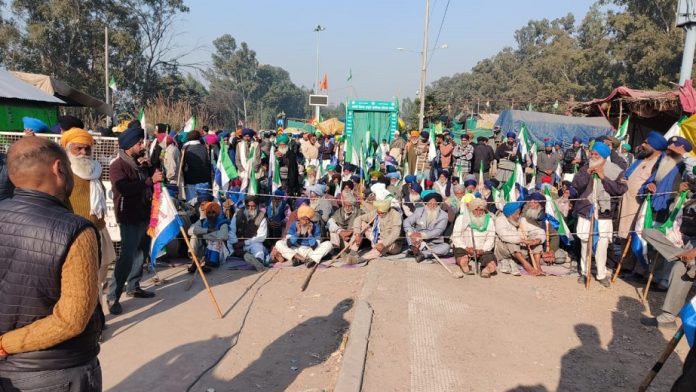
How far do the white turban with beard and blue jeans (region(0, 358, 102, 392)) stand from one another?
2.97 m

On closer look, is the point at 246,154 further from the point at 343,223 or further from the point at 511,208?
the point at 511,208

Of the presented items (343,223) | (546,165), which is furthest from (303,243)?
(546,165)

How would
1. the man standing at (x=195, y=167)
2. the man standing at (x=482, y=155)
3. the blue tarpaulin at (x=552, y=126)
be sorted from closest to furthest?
1. the man standing at (x=195, y=167)
2. the man standing at (x=482, y=155)
3. the blue tarpaulin at (x=552, y=126)

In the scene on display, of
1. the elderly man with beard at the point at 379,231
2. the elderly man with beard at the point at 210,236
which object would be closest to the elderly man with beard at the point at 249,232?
the elderly man with beard at the point at 210,236

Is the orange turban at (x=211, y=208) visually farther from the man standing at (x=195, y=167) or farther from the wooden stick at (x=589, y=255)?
the wooden stick at (x=589, y=255)

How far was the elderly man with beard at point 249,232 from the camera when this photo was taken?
755cm

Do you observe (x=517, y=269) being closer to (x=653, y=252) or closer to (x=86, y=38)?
(x=653, y=252)

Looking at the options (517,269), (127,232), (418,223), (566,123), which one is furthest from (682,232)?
(566,123)

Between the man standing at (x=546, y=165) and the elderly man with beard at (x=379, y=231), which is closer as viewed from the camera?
the elderly man with beard at (x=379, y=231)

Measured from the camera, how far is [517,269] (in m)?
7.12

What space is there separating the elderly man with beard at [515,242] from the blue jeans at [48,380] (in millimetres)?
6166

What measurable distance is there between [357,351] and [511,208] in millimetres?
4295

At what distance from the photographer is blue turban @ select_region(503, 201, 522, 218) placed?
7.50m

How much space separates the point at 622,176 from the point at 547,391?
4437 mm
